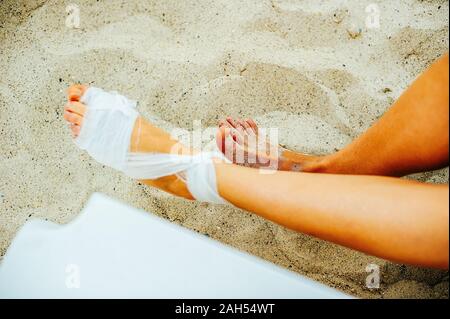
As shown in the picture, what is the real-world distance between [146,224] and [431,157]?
0.66 m

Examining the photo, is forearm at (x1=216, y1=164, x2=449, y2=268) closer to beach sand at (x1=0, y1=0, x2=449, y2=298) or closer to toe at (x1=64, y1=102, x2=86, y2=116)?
beach sand at (x1=0, y1=0, x2=449, y2=298)

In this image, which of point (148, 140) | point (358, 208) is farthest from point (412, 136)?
point (148, 140)

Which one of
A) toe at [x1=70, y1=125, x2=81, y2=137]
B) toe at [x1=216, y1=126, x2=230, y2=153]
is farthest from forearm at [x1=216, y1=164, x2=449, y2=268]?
toe at [x1=70, y1=125, x2=81, y2=137]

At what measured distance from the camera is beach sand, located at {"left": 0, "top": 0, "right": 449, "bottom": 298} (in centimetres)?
123

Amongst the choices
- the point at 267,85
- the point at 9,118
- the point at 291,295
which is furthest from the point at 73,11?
the point at 291,295

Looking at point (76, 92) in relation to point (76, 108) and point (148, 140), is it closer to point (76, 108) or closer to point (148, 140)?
point (76, 108)

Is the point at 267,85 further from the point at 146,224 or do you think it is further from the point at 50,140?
the point at 50,140

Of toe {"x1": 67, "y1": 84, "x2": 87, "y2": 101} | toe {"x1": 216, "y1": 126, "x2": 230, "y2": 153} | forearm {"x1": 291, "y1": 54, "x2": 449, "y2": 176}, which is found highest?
toe {"x1": 67, "y1": 84, "x2": 87, "y2": 101}

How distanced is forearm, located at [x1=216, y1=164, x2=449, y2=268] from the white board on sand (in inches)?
4.9

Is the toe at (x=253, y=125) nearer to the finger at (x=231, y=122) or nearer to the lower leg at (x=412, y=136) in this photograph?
the finger at (x=231, y=122)

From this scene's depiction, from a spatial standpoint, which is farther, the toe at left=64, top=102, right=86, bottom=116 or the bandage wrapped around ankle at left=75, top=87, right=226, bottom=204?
the toe at left=64, top=102, right=86, bottom=116

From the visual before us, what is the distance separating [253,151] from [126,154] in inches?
14.4

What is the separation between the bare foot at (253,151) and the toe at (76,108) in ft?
1.23

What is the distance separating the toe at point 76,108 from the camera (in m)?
1.12
